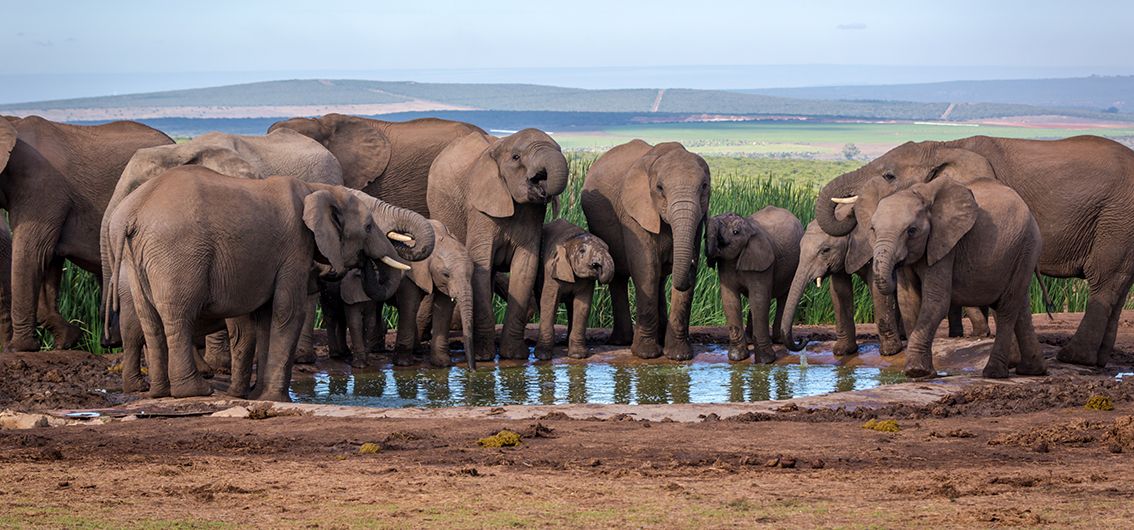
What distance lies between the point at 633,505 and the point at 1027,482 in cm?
204

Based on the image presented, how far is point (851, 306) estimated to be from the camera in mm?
15500

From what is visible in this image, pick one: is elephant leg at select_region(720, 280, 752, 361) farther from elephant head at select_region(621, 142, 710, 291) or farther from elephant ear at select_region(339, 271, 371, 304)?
elephant ear at select_region(339, 271, 371, 304)

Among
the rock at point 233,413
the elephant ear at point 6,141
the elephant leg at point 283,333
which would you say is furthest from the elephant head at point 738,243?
the elephant ear at point 6,141

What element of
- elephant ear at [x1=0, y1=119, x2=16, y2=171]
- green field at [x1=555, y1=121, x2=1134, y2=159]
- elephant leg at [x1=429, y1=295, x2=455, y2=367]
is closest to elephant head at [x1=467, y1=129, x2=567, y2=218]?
elephant leg at [x1=429, y1=295, x2=455, y2=367]

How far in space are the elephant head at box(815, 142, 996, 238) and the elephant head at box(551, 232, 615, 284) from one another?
190 cm

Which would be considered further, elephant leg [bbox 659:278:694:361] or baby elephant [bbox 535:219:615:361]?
elephant leg [bbox 659:278:694:361]

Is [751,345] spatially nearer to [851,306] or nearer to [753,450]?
[851,306]

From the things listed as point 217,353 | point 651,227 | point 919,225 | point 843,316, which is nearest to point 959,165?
point 843,316

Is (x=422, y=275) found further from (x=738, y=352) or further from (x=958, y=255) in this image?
(x=958, y=255)

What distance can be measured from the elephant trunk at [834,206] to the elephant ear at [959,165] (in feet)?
2.17

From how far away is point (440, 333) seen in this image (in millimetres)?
14836

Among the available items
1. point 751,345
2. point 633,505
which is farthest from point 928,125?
point 633,505

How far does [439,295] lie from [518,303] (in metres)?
0.93

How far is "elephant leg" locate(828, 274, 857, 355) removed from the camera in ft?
50.2
